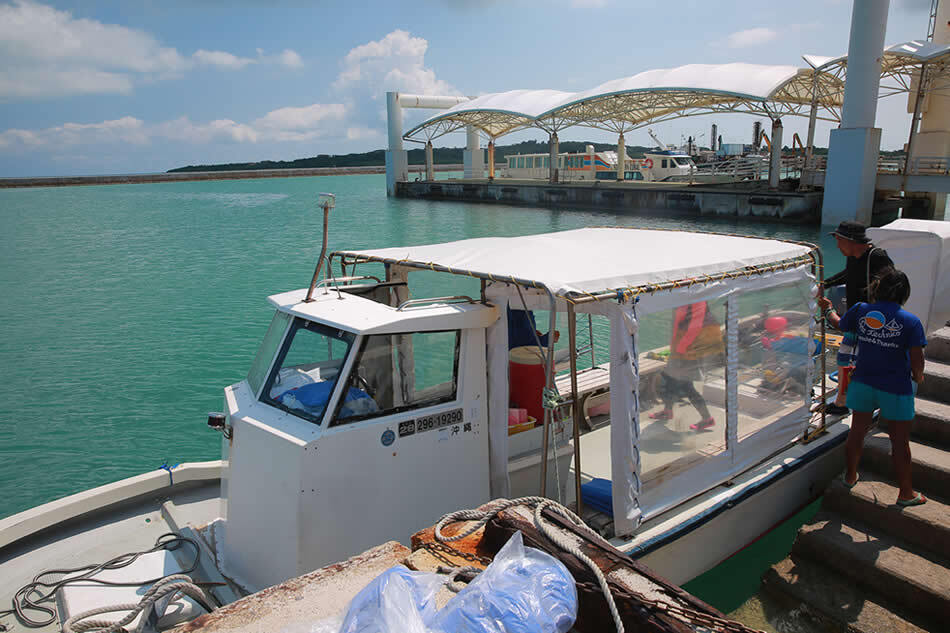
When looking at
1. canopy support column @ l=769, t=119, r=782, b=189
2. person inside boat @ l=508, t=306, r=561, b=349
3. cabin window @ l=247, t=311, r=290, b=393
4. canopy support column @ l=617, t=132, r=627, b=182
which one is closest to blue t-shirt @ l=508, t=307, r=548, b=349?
person inside boat @ l=508, t=306, r=561, b=349

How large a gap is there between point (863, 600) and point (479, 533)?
11.2 ft

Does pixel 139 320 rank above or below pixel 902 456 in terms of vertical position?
below

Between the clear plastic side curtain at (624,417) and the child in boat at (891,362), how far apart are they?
207cm

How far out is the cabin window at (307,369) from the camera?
3861 millimetres

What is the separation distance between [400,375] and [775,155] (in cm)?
3430

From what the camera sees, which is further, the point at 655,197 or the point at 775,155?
the point at 655,197

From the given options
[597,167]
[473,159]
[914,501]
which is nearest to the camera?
[914,501]

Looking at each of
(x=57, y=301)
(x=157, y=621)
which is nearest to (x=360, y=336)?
(x=157, y=621)

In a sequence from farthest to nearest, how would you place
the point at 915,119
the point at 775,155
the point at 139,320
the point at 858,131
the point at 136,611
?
the point at 775,155 → the point at 915,119 → the point at 858,131 → the point at 139,320 → the point at 136,611

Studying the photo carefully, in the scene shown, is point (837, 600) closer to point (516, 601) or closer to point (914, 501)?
point (914, 501)

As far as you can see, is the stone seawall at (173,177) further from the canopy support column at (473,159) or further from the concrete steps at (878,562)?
the concrete steps at (878,562)

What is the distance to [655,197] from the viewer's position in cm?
3712

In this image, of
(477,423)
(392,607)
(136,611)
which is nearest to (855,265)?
(477,423)

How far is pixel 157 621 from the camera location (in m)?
3.27
